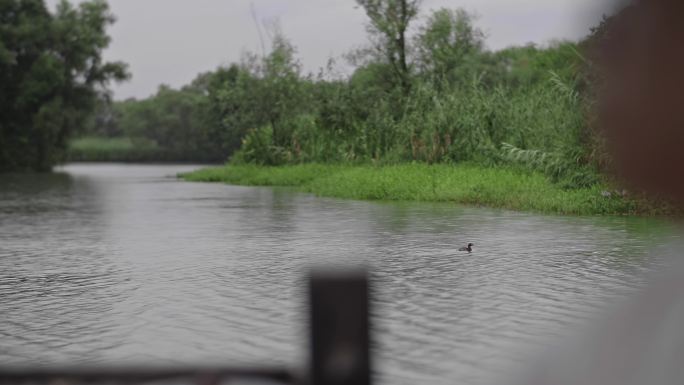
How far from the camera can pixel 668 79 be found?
2.67 feet

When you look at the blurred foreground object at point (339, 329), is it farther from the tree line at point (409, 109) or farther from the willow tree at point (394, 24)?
the willow tree at point (394, 24)

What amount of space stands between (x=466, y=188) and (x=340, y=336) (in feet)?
55.2

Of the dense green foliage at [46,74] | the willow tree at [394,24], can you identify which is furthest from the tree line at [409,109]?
the dense green foliage at [46,74]

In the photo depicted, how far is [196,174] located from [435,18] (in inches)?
474

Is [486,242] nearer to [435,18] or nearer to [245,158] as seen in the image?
[435,18]

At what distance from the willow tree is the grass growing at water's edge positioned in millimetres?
6654

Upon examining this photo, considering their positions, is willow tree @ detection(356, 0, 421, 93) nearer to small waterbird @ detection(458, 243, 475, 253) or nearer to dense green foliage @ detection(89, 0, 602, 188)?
dense green foliage @ detection(89, 0, 602, 188)

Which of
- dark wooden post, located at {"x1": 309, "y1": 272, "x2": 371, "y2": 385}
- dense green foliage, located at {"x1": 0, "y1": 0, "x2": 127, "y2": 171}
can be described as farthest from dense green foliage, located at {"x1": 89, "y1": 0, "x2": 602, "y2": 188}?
dense green foliage, located at {"x1": 0, "y1": 0, "x2": 127, "y2": 171}

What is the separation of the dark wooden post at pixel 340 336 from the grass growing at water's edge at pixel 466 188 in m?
10.8

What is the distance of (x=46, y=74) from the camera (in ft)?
169

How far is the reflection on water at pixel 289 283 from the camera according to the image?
15.9 ft

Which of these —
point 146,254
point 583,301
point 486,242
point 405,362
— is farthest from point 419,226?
point 405,362

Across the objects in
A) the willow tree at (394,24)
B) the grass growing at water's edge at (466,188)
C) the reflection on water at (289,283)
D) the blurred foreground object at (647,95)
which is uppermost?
the willow tree at (394,24)

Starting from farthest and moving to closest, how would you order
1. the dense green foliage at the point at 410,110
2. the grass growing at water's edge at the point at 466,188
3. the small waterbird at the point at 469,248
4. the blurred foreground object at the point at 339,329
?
the dense green foliage at the point at 410,110 → the grass growing at water's edge at the point at 466,188 → the small waterbird at the point at 469,248 → the blurred foreground object at the point at 339,329
